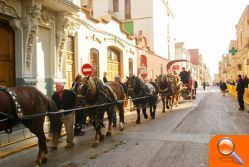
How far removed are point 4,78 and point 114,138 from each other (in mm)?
5088

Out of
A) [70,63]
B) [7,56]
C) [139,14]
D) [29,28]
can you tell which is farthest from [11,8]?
[139,14]

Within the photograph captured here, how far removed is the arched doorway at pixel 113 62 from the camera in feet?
69.8

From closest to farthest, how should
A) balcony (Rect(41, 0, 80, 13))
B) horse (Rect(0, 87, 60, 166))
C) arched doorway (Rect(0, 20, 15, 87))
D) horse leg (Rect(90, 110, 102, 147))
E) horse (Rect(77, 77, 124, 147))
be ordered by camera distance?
horse (Rect(0, 87, 60, 166)) < horse (Rect(77, 77, 124, 147)) < horse leg (Rect(90, 110, 102, 147)) < arched doorway (Rect(0, 20, 15, 87)) < balcony (Rect(41, 0, 80, 13))

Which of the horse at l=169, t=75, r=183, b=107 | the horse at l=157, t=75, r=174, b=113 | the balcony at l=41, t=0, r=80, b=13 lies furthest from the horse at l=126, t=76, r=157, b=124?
the horse at l=169, t=75, r=183, b=107

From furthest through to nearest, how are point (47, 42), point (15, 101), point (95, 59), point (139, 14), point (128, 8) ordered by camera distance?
point (128, 8)
point (139, 14)
point (95, 59)
point (47, 42)
point (15, 101)

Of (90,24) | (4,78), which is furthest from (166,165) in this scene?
(90,24)

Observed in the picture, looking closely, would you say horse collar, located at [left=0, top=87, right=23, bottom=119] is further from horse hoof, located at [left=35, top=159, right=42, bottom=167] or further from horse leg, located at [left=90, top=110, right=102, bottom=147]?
horse leg, located at [left=90, top=110, right=102, bottom=147]

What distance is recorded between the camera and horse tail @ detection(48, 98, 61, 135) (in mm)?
7352

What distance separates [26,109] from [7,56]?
235 inches

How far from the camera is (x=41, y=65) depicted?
13.7 metres

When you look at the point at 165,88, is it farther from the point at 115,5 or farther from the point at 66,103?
the point at 115,5

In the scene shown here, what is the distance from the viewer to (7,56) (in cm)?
1189

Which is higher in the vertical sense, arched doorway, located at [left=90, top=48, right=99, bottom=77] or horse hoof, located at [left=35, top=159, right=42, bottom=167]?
arched doorway, located at [left=90, top=48, right=99, bottom=77]

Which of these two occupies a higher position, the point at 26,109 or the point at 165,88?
the point at 165,88
